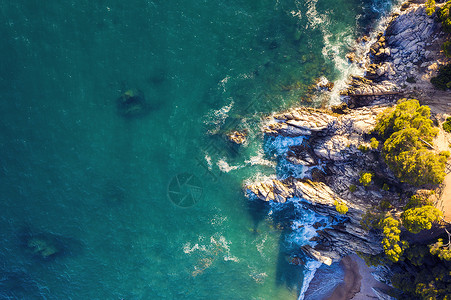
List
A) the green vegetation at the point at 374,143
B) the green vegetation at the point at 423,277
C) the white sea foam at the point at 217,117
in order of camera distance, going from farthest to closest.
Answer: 1. the white sea foam at the point at 217,117
2. the green vegetation at the point at 374,143
3. the green vegetation at the point at 423,277

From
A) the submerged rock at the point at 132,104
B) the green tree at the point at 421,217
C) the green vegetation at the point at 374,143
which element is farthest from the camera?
the submerged rock at the point at 132,104

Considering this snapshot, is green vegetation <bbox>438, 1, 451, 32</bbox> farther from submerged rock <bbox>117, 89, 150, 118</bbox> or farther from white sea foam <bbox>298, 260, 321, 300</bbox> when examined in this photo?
submerged rock <bbox>117, 89, 150, 118</bbox>

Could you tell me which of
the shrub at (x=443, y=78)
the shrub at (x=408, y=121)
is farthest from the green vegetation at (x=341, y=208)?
the shrub at (x=443, y=78)

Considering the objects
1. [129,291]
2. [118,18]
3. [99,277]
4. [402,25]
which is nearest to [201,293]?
[129,291]

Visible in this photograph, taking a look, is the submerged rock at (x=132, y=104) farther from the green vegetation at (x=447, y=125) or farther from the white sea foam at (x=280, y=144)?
the green vegetation at (x=447, y=125)

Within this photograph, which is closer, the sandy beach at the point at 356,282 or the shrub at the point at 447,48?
the shrub at the point at 447,48

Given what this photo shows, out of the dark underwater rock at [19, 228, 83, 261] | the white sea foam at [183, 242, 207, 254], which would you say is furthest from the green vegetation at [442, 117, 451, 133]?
the dark underwater rock at [19, 228, 83, 261]
